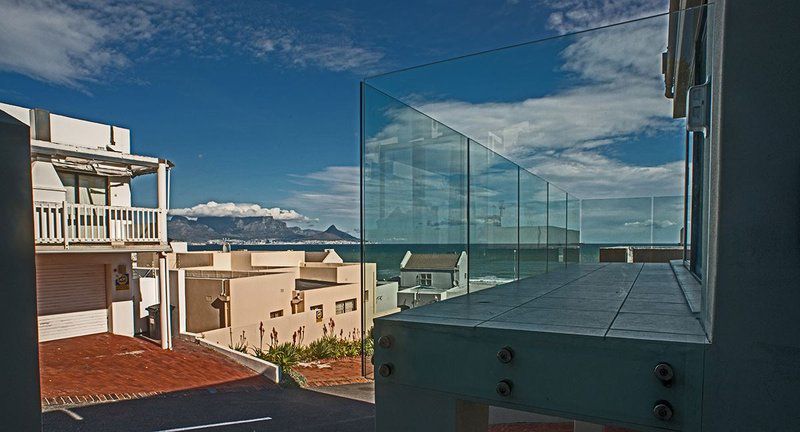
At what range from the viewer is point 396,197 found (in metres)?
3.59

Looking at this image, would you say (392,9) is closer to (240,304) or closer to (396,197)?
(240,304)

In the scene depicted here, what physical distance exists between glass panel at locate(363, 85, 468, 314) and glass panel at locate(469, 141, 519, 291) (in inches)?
18.0

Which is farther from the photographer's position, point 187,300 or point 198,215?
point 198,215

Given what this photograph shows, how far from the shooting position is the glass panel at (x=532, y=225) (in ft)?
16.3

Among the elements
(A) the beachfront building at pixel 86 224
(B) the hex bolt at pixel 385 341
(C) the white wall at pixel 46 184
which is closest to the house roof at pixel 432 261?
(B) the hex bolt at pixel 385 341

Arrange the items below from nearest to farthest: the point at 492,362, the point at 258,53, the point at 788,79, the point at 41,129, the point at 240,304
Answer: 1. the point at 788,79
2. the point at 492,362
3. the point at 41,129
4. the point at 240,304
5. the point at 258,53

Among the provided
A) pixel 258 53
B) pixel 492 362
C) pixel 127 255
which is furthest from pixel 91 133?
pixel 258 53

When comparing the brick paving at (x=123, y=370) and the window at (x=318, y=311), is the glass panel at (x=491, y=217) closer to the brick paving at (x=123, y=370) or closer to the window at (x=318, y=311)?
the brick paving at (x=123, y=370)

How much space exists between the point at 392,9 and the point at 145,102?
34.8 metres

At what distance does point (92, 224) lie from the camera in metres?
10.3

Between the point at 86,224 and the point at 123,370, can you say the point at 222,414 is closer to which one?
the point at 123,370

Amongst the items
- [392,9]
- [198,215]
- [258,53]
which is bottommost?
[198,215]

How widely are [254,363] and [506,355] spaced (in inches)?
391

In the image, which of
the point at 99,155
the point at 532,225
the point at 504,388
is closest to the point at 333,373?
the point at 99,155
